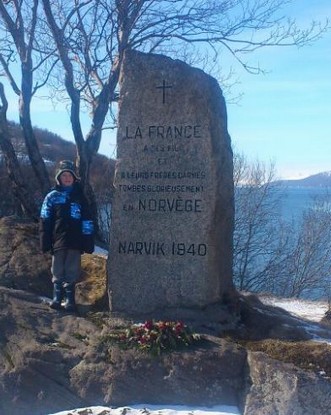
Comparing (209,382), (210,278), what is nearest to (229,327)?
(210,278)

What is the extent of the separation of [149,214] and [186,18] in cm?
804

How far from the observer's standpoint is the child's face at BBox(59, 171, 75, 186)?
7.18 meters

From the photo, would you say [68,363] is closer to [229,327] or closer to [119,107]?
[229,327]

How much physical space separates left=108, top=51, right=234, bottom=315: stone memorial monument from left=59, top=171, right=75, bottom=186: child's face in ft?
1.58

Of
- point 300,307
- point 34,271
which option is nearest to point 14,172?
point 34,271

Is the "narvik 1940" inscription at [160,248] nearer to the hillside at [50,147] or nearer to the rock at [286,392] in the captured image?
the rock at [286,392]

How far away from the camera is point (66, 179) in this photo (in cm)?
721

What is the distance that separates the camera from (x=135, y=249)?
7.18m

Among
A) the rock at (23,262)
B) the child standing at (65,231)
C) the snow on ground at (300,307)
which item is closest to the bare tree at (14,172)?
the rock at (23,262)

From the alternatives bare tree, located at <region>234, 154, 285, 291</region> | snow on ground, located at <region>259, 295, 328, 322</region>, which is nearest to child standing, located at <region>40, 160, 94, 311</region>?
snow on ground, located at <region>259, 295, 328, 322</region>

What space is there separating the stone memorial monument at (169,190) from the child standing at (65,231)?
36cm

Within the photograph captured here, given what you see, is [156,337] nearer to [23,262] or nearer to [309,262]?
[23,262]

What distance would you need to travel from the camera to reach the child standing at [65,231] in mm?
7121

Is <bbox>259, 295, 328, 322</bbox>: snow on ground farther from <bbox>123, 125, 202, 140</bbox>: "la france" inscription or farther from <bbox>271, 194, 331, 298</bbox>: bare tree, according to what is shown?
<bbox>271, 194, 331, 298</bbox>: bare tree
